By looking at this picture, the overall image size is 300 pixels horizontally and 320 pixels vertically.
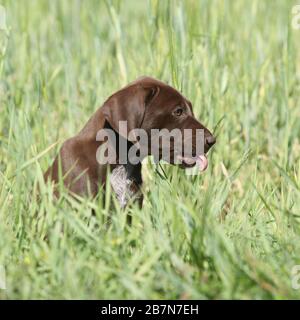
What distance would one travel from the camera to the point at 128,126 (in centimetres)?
A: 359

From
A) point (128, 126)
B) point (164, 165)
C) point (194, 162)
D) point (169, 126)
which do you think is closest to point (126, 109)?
point (128, 126)

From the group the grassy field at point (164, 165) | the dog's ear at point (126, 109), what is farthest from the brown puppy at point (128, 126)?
the grassy field at point (164, 165)

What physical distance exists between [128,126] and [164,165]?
667 mm

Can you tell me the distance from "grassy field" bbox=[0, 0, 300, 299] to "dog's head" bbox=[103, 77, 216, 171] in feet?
0.36

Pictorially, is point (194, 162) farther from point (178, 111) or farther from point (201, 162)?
point (178, 111)

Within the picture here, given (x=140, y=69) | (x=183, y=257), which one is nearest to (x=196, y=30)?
(x=140, y=69)

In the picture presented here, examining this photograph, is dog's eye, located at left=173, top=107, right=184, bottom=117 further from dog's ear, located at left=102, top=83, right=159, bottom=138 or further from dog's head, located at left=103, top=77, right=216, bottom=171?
dog's ear, located at left=102, top=83, right=159, bottom=138

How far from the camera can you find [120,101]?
362 cm

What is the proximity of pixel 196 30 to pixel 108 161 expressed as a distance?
156 cm

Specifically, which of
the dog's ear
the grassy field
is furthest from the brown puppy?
the grassy field

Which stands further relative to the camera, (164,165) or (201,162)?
(164,165)

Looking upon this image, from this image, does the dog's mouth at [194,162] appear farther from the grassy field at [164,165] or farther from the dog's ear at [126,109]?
the dog's ear at [126,109]

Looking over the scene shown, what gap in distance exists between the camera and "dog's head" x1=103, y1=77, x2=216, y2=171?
378 centimetres

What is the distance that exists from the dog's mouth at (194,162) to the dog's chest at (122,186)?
0.27 meters
